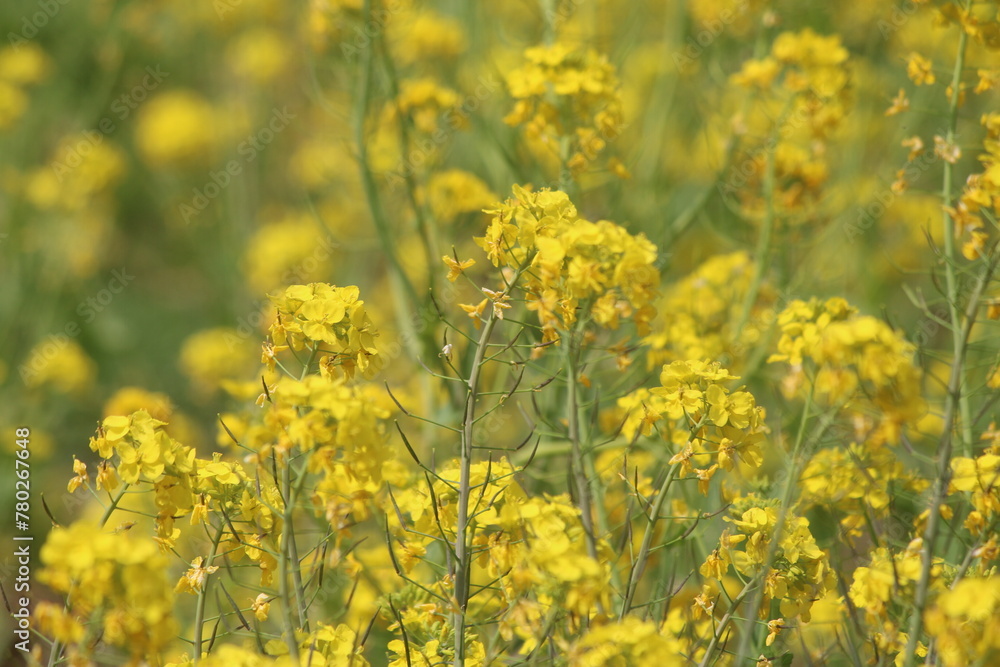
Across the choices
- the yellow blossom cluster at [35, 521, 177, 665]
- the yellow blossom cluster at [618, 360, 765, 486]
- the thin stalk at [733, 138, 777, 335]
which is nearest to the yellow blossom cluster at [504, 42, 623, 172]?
the thin stalk at [733, 138, 777, 335]

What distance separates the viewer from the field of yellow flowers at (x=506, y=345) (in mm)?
1532

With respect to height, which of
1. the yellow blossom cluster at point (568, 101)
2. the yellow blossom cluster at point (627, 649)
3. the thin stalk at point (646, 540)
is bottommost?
the yellow blossom cluster at point (627, 649)

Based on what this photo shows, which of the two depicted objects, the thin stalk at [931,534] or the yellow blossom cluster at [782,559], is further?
the yellow blossom cluster at [782,559]

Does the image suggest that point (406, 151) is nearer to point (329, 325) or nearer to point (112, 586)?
point (329, 325)

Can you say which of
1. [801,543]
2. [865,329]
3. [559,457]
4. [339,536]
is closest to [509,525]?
[339,536]

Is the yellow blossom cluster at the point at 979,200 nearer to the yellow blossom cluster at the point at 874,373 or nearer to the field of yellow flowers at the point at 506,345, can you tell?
the field of yellow flowers at the point at 506,345

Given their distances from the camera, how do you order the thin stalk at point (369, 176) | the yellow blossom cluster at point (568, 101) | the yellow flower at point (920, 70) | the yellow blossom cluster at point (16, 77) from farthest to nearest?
the yellow blossom cluster at point (16, 77), the thin stalk at point (369, 176), the yellow blossom cluster at point (568, 101), the yellow flower at point (920, 70)

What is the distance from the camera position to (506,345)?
5.54 ft

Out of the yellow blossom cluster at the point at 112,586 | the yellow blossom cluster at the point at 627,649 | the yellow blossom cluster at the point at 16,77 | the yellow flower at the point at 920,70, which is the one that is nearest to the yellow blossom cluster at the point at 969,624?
the yellow blossom cluster at the point at 627,649

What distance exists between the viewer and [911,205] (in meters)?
4.36

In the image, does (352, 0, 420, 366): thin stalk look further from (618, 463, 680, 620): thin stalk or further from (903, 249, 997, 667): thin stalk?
(903, 249, 997, 667): thin stalk

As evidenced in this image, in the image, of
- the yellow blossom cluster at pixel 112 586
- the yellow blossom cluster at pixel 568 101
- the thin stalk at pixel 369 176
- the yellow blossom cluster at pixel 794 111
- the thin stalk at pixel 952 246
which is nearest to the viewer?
the yellow blossom cluster at pixel 112 586

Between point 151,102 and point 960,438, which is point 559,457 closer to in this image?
point 960,438

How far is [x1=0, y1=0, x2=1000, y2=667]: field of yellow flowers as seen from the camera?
1532mm
